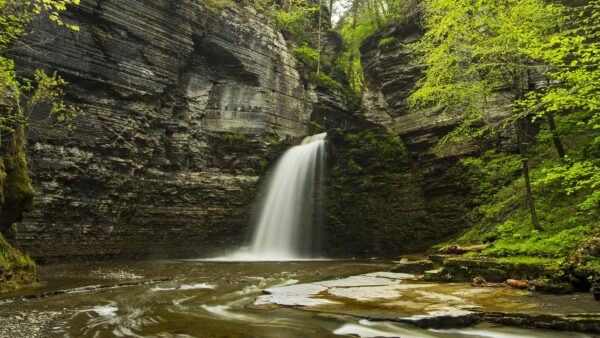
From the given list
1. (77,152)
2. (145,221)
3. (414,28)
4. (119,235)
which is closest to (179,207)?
(145,221)

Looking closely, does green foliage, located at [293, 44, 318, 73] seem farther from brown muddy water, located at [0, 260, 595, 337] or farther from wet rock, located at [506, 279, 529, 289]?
wet rock, located at [506, 279, 529, 289]

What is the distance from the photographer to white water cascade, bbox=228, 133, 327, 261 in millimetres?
17641

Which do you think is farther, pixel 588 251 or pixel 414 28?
pixel 414 28

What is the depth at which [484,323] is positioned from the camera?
3760 millimetres

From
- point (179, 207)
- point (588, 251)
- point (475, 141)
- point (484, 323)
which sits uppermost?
point (475, 141)

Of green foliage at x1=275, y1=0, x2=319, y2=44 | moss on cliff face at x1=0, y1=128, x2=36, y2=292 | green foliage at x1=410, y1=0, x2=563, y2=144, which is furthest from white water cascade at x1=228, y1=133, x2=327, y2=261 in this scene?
moss on cliff face at x1=0, y1=128, x2=36, y2=292

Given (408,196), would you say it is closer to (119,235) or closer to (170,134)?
(170,134)

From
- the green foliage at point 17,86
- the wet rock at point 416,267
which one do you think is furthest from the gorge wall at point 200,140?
the wet rock at point 416,267

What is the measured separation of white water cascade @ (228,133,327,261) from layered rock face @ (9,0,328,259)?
102 centimetres

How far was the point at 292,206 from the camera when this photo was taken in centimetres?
1808

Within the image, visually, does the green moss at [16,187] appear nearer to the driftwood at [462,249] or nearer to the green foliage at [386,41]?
the driftwood at [462,249]

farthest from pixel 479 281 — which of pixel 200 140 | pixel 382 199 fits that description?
pixel 200 140

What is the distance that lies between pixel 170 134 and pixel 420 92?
471 inches

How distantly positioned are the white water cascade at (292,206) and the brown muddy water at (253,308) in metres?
9.92
